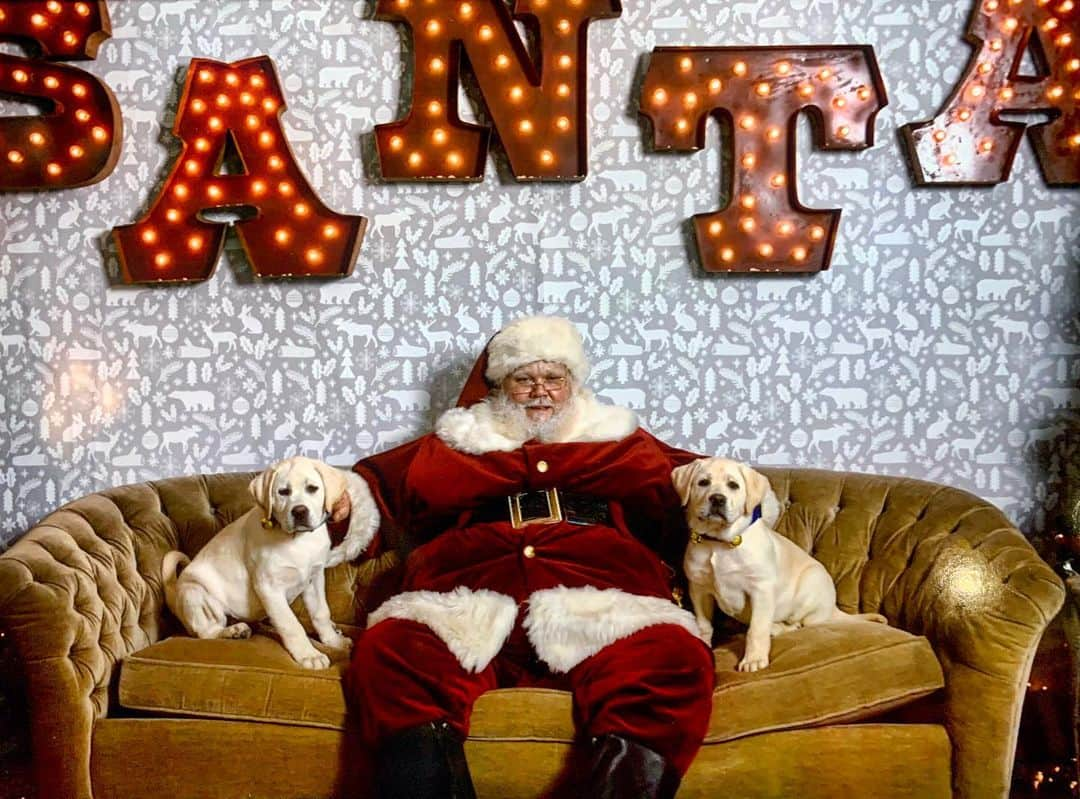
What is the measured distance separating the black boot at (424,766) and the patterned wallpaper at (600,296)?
1370 mm

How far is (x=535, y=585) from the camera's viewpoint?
9.12 feet

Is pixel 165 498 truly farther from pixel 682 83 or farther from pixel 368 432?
pixel 682 83

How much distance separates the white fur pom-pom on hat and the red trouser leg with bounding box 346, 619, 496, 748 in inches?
34.0

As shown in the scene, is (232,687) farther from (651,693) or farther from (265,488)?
(651,693)

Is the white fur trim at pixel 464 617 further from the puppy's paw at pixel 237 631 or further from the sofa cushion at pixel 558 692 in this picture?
the puppy's paw at pixel 237 631

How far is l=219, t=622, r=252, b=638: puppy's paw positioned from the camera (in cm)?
285

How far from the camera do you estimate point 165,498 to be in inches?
129

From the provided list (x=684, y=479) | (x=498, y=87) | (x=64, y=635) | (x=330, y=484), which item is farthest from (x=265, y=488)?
(x=498, y=87)

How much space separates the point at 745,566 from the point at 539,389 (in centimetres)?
80

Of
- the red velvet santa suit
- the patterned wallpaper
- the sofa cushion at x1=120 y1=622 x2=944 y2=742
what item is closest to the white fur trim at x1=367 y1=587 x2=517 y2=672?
the red velvet santa suit

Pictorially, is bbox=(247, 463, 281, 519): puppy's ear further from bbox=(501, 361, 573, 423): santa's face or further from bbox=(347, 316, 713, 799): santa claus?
bbox=(501, 361, 573, 423): santa's face

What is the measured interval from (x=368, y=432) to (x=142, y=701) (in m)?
1.23

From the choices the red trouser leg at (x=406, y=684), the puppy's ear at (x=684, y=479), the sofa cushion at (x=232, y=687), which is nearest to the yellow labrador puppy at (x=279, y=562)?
the sofa cushion at (x=232, y=687)

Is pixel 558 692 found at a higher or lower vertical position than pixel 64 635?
lower
